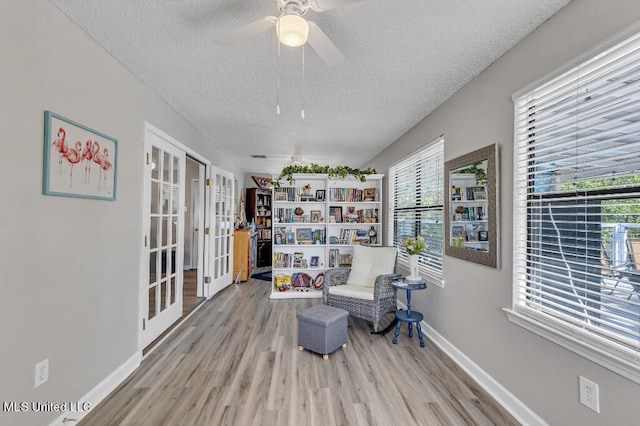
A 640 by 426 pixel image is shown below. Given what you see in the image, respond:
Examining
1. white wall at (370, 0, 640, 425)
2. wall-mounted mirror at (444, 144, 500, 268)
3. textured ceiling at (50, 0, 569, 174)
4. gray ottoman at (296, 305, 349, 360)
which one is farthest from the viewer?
gray ottoman at (296, 305, 349, 360)

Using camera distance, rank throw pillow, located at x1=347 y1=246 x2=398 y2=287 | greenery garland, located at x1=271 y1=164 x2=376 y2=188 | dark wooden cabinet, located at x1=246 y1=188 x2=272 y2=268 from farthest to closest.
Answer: dark wooden cabinet, located at x1=246 y1=188 x2=272 y2=268
greenery garland, located at x1=271 y1=164 x2=376 y2=188
throw pillow, located at x1=347 y1=246 x2=398 y2=287

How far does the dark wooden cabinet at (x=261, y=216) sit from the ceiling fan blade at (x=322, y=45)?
6.01m

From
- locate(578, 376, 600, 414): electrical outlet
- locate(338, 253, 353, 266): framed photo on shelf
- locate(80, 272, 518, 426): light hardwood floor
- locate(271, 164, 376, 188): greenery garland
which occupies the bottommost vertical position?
locate(80, 272, 518, 426): light hardwood floor

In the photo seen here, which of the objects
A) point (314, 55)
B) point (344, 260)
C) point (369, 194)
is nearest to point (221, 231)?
point (344, 260)

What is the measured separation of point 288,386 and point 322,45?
231cm

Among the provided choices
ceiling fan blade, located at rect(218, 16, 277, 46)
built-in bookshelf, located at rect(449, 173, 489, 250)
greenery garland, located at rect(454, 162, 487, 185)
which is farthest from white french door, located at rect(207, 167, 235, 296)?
greenery garland, located at rect(454, 162, 487, 185)

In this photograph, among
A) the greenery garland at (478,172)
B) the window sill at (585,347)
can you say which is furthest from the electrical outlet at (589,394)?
the greenery garland at (478,172)

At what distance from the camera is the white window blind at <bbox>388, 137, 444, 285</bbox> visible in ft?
10.5

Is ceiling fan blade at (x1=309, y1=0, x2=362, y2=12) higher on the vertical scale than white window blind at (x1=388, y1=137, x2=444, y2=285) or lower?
higher

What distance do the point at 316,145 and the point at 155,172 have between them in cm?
254

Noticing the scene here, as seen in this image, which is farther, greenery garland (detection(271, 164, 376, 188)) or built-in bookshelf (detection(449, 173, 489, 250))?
greenery garland (detection(271, 164, 376, 188))

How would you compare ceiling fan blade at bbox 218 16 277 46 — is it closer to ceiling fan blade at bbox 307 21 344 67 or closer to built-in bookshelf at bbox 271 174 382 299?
ceiling fan blade at bbox 307 21 344 67

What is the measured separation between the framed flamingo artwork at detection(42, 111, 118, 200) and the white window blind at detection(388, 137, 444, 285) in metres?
2.98

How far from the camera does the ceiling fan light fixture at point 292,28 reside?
1.37 m
